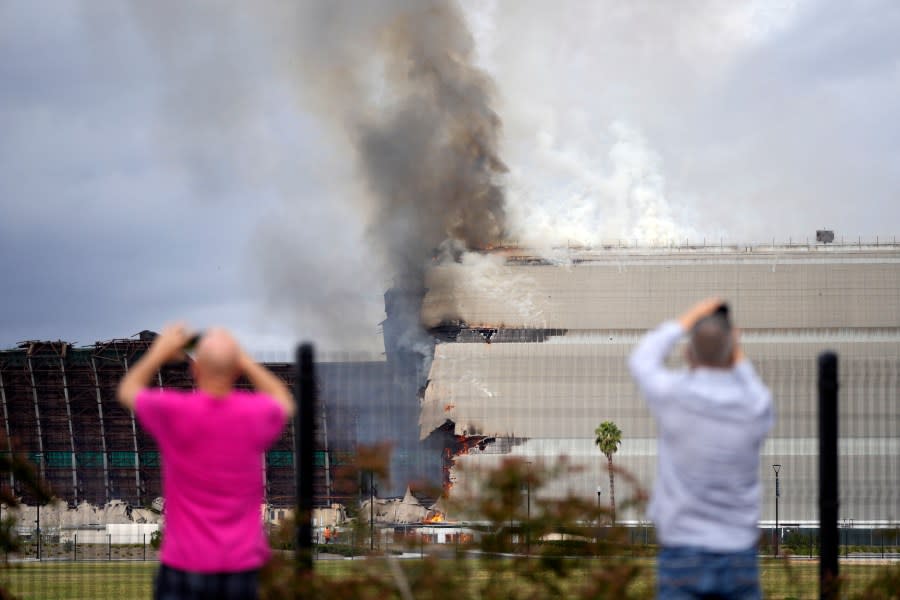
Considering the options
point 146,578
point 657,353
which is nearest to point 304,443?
point 657,353

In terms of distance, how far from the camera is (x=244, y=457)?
573cm

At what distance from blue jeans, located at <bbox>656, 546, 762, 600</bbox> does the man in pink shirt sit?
6.59 feet

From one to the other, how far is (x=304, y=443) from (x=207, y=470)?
217 centimetres

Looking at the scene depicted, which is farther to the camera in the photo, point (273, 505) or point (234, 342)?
point (273, 505)

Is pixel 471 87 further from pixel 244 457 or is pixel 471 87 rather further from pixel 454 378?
pixel 244 457

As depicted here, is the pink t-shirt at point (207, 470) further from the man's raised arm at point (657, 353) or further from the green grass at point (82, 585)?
the green grass at point (82, 585)

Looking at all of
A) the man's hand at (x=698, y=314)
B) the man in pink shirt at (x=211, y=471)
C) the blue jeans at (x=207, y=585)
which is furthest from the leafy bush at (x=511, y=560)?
the man's hand at (x=698, y=314)

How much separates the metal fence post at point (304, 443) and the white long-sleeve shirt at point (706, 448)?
2532mm

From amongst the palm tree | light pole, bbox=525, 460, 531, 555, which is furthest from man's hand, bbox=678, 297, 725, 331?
the palm tree

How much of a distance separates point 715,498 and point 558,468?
7.69 feet

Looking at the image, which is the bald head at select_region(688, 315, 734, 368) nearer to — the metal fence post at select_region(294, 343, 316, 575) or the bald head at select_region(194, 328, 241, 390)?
the bald head at select_region(194, 328, 241, 390)

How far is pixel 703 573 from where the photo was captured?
5918 mm

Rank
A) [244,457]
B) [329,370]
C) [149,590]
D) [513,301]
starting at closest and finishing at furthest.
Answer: [244,457], [329,370], [149,590], [513,301]

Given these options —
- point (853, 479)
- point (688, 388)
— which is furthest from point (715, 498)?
point (853, 479)
